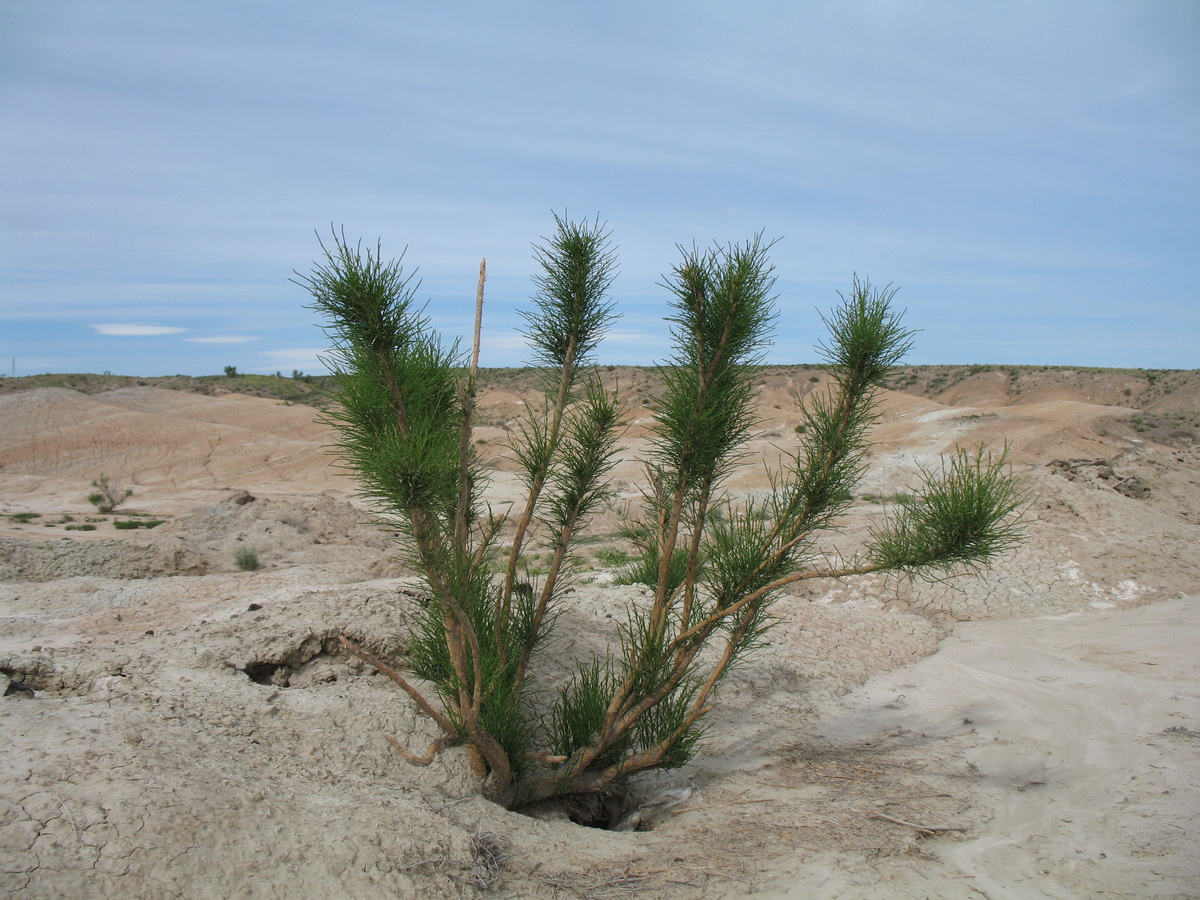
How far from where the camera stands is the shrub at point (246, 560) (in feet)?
37.9

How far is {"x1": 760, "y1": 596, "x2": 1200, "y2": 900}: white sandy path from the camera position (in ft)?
11.6

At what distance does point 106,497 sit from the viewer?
20.4m

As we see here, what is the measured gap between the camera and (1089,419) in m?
27.4

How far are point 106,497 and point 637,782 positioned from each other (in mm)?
20329

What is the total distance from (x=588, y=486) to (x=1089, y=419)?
95.6 ft

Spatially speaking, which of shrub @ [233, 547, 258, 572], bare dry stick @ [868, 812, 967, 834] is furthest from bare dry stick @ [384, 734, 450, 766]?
shrub @ [233, 547, 258, 572]

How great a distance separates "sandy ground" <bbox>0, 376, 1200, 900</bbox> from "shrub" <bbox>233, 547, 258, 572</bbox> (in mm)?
652

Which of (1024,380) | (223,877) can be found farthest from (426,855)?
(1024,380)

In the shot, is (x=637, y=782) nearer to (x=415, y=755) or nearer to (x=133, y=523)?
(x=415, y=755)

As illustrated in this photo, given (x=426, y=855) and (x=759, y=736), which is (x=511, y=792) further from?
(x=759, y=736)

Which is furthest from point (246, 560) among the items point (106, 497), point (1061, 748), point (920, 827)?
point (106, 497)

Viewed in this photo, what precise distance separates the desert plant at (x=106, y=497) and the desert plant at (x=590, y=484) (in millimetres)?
18960

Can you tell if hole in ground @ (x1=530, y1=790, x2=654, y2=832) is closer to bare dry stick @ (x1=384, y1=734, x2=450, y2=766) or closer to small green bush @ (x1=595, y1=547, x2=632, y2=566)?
bare dry stick @ (x1=384, y1=734, x2=450, y2=766)

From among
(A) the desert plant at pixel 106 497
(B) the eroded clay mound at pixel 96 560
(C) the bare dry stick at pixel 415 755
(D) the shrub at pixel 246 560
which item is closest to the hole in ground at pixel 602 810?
(C) the bare dry stick at pixel 415 755
